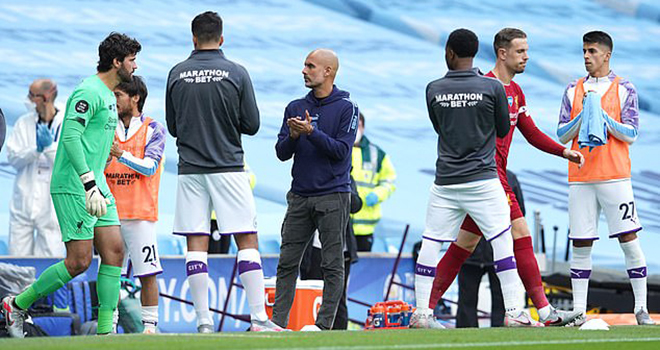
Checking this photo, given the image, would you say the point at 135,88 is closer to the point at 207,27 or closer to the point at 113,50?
the point at 207,27

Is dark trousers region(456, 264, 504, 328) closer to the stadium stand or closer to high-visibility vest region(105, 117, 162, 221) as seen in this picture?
high-visibility vest region(105, 117, 162, 221)

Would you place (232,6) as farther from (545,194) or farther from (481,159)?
(481,159)

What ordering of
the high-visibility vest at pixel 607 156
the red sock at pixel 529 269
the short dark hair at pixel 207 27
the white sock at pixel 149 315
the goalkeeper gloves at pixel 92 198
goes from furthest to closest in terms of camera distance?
the high-visibility vest at pixel 607 156
the white sock at pixel 149 315
the red sock at pixel 529 269
the short dark hair at pixel 207 27
the goalkeeper gloves at pixel 92 198

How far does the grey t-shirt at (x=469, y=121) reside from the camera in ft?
28.1

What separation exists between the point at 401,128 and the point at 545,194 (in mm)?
1895

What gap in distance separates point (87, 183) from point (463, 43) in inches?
102

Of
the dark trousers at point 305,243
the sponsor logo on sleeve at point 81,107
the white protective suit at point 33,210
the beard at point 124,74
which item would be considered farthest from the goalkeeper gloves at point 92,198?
the white protective suit at point 33,210

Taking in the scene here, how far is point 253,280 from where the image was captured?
845 centimetres

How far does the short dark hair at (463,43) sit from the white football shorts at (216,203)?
5.10ft

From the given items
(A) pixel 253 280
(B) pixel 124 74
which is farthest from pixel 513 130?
(B) pixel 124 74

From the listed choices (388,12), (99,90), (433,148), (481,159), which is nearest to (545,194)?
(433,148)

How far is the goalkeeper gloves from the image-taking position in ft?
24.6

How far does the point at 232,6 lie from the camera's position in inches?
603

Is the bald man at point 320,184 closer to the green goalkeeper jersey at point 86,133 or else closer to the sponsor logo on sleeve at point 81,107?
the green goalkeeper jersey at point 86,133
